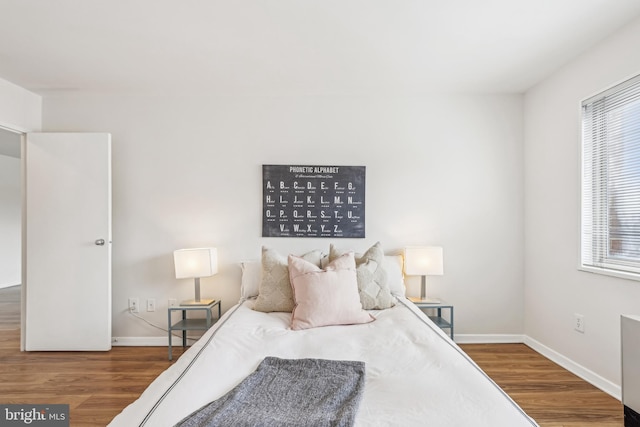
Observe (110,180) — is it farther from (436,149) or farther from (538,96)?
(538,96)

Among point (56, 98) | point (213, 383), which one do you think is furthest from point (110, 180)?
point (213, 383)

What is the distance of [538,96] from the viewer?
3.32 metres

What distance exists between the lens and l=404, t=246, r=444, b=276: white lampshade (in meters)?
3.25

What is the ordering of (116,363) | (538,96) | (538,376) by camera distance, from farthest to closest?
(538,96) < (116,363) < (538,376)

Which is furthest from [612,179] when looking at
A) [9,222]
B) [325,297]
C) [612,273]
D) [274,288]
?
[9,222]

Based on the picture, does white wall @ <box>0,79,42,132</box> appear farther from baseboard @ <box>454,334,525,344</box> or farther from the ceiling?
baseboard @ <box>454,334,525,344</box>

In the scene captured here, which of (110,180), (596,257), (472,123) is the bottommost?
(596,257)

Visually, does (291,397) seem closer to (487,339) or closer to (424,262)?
(424,262)

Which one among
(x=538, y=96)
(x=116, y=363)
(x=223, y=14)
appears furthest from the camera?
(x=538, y=96)

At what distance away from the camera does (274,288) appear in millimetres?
2781

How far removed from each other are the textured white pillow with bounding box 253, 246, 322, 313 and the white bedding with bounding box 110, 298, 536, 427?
0.21 metres

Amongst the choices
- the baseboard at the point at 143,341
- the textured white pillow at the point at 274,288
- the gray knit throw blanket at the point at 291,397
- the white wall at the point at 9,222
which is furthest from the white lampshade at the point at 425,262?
the white wall at the point at 9,222

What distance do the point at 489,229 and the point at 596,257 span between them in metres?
0.95

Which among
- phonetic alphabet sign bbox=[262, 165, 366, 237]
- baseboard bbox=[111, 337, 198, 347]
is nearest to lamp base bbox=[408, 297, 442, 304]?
phonetic alphabet sign bbox=[262, 165, 366, 237]
